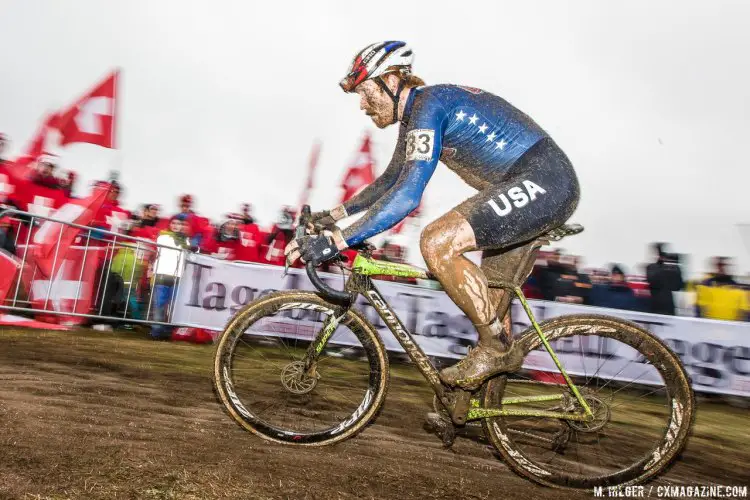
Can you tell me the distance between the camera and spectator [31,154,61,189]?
8.61m

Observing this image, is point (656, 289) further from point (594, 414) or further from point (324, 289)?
point (324, 289)

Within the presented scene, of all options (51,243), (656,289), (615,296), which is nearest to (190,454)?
(51,243)

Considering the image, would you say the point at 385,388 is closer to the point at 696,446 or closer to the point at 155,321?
the point at 696,446

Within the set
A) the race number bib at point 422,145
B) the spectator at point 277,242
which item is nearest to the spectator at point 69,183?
the spectator at point 277,242

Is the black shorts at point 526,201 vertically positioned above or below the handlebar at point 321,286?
above

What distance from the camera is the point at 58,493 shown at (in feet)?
7.47

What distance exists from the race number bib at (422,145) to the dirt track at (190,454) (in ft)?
5.95

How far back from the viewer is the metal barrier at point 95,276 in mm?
6957

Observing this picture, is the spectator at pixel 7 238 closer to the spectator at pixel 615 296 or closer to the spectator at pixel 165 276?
the spectator at pixel 165 276

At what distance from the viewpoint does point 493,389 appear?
3.21 m

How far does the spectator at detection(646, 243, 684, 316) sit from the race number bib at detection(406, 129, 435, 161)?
715 cm

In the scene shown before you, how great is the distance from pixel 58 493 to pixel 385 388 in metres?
1.79

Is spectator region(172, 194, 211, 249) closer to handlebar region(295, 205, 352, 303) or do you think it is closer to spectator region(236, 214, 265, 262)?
spectator region(236, 214, 265, 262)

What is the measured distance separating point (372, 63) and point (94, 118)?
23.6ft
